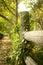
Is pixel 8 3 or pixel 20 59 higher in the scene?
pixel 8 3

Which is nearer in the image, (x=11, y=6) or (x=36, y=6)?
(x=36, y=6)

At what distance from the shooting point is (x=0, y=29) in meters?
10.8

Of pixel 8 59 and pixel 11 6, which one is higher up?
pixel 11 6

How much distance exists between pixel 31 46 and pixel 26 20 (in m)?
0.51

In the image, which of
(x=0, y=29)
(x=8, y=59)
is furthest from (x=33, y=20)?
(x=0, y=29)

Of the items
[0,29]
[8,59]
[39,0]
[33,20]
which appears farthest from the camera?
[0,29]

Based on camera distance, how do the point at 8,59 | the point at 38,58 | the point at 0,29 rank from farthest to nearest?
the point at 0,29 < the point at 8,59 < the point at 38,58

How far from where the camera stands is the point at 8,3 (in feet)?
A: 30.6

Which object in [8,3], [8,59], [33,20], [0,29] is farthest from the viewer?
[0,29]

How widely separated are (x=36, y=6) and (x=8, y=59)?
1.89 m

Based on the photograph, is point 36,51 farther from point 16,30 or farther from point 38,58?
point 16,30

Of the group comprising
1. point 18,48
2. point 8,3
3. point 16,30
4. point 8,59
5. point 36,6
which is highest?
point 8,3

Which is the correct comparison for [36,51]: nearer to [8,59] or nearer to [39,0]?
[8,59]

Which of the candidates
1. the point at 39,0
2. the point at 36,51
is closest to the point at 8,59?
the point at 36,51
